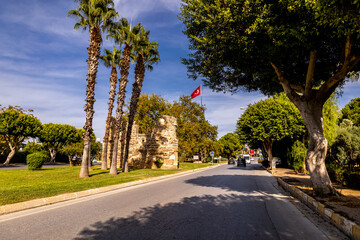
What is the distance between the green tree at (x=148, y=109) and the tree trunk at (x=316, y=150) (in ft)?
114

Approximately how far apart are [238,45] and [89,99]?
987cm

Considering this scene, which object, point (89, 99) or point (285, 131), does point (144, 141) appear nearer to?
point (89, 99)

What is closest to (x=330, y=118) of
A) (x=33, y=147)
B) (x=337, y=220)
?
(x=337, y=220)

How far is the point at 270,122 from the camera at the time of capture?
86.3ft

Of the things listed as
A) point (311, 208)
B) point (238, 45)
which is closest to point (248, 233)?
point (311, 208)

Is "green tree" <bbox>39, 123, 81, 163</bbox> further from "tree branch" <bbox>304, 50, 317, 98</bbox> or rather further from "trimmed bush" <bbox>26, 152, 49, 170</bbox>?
"tree branch" <bbox>304, 50, 317, 98</bbox>

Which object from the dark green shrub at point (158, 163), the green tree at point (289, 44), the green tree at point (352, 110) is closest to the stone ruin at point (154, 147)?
the dark green shrub at point (158, 163)

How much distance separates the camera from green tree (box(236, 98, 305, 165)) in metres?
Answer: 24.8

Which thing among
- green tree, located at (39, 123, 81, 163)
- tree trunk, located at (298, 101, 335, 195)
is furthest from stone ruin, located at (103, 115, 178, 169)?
green tree, located at (39, 123, 81, 163)

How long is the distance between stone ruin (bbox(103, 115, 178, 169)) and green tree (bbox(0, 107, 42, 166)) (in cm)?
1855

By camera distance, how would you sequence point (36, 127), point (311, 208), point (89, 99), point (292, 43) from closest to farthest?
point (311, 208) → point (292, 43) → point (89, 99) → point (36, 127)

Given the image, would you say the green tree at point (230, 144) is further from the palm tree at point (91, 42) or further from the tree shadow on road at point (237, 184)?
the palm tree at point (91, 42)

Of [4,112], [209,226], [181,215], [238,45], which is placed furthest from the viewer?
→ [4,112]

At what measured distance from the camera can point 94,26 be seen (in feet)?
46.5
